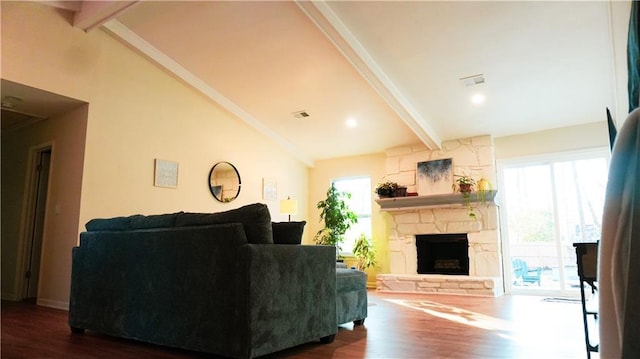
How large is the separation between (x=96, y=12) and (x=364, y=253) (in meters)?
5.33

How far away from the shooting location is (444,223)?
6.63 metres

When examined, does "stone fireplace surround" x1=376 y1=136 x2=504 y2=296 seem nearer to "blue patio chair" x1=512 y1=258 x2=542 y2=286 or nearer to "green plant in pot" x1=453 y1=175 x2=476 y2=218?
Answer: "green plant in pot" x1=453 y1=175 x2=476 y2=218

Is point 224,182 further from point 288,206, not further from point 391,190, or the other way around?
point 391,190

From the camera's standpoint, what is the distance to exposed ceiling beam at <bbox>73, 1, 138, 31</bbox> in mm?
4220

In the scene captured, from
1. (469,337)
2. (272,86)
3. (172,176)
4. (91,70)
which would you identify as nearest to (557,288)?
(469,337)

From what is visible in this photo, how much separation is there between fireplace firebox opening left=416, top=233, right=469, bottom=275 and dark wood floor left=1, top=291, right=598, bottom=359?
6.22 feet

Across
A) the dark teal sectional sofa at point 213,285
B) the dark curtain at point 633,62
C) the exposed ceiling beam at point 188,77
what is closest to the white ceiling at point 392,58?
the exposed ceiling beam at point 188,77

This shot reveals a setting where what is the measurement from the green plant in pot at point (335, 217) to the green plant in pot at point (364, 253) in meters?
0.32

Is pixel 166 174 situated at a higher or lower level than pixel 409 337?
higher

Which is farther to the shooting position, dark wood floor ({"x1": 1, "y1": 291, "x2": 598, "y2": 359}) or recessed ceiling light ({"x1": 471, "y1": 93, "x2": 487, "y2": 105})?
recessed ceiling light ({"x1": 471, "y1": 93, "x2": 487, "y2": 105})

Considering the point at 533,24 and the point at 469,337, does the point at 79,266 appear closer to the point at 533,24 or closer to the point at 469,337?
the point at 469,337

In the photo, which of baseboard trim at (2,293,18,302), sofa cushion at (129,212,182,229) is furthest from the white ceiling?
baseboard trim at (2,293,18,302)

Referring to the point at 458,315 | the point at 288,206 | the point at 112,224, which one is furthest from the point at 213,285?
the point at 288,206

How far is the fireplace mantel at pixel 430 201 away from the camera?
6.21 metres
